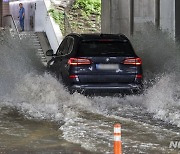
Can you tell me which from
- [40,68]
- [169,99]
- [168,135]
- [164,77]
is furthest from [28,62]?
[168,135]

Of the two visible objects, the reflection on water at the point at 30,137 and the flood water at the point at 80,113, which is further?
the flood water at the point at 80,113

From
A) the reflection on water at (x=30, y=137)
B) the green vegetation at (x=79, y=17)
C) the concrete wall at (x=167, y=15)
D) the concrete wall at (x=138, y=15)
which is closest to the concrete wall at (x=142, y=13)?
the concrete wall at (x=138, y=15)

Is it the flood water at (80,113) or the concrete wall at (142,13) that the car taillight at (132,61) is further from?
the concrete wall at (142,13)

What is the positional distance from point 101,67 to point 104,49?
19.4 inches

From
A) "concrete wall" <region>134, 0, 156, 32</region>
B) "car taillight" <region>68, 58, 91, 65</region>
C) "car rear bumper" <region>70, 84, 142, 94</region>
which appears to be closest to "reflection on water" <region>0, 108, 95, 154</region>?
"car rear bumper" <region>70, 84, 142, 94</region>

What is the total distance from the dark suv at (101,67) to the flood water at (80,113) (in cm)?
34

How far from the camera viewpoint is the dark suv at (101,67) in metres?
11.6

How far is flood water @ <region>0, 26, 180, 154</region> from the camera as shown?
26.3 ft

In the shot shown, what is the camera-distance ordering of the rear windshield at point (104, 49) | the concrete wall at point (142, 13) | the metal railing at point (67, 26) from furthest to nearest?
the metal railing at point (67, 26)
the concrete wall at point (142, 13)
the rear windshield at point (104, 49)

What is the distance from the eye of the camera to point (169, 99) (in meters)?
11.8

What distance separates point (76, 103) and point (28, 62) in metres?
5.28

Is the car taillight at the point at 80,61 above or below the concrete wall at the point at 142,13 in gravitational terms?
below

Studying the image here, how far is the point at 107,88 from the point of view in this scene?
1167 centimetres

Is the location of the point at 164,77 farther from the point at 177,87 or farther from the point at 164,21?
the point at 164,21
